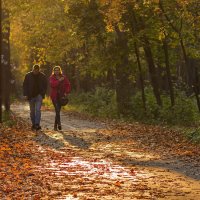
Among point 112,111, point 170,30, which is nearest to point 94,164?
point 170,30

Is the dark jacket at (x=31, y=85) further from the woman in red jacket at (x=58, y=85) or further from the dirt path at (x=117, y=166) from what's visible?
the dirt path at (x=117, y=166)

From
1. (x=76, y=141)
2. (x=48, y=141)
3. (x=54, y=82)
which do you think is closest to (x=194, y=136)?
(x=76, y=141)

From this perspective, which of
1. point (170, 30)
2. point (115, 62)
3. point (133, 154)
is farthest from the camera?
point (115, 62)

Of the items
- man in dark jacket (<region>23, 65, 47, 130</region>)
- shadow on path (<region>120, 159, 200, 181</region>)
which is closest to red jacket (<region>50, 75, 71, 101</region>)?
man in dark jacket (<region>23, 65, 47, 130</region>)

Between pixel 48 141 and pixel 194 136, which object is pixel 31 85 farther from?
pixel 194 136

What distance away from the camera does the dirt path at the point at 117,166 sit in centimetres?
804

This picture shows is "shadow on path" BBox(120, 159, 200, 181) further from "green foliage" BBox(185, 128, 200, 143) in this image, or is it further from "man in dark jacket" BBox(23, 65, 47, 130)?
"man in dark jacket" BBox(23, 65, 47, 130)

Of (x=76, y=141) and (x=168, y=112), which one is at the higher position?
(x=168, y=112)

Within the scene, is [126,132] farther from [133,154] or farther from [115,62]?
[115,62]

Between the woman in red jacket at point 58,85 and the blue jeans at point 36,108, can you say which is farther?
the woman in red jacket at point 58,85

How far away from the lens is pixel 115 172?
9773 mm

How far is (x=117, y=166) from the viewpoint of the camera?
10484 mm

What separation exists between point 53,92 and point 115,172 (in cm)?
849

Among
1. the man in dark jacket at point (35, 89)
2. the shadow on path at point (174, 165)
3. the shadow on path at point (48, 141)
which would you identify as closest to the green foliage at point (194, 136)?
the shadow on path at point (174, 165)
